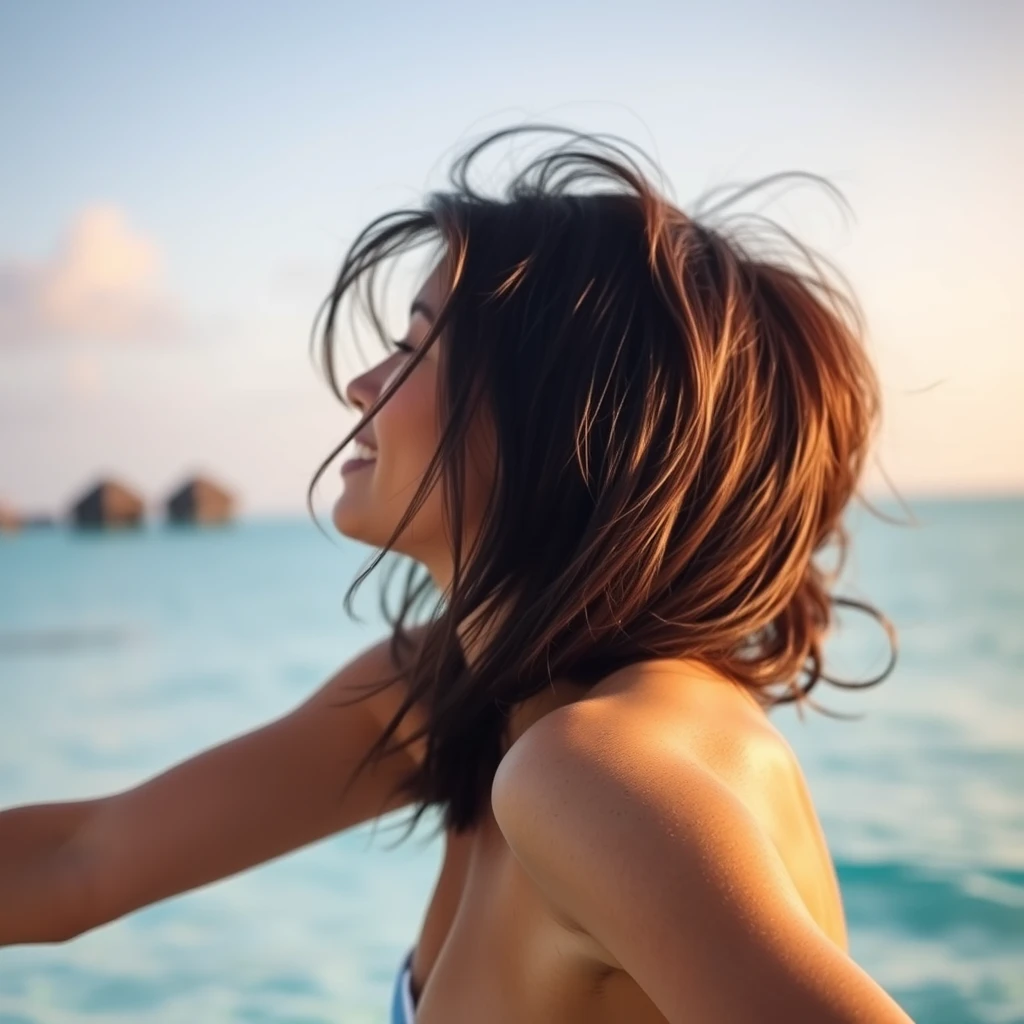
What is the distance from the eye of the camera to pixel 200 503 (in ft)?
82.3

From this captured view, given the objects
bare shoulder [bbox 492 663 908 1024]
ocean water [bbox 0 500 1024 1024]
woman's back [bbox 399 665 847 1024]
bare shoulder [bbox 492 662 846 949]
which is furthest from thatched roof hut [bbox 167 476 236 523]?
bare shoulder [bbox 492 663 908 1024]

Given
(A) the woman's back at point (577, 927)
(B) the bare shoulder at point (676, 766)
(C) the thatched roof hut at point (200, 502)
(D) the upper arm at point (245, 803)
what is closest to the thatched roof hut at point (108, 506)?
(C) the thatched roof hut at point (200, 502)

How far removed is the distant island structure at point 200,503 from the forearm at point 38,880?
23282mm

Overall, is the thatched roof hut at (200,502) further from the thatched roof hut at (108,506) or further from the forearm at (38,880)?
the forearm at (38,880)

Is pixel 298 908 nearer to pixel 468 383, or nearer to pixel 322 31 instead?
pixel 468 383

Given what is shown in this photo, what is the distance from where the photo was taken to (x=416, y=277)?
4.77 feet

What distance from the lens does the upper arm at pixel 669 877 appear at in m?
0.61

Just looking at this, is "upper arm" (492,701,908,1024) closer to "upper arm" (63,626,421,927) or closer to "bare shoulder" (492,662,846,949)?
"bare shoulder" (492,662,846,949)

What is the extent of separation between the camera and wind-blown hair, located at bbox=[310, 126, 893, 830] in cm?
115

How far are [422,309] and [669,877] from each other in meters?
0.83

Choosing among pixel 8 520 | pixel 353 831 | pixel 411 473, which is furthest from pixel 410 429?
pixel 8 520

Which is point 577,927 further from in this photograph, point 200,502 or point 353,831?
point 200,502

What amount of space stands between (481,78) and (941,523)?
23411mm

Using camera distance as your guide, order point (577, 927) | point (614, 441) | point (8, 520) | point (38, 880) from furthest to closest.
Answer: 1. point (8, 520)
2. point (38, 880)
3. point (614, 441)
4. point (577, 927)
